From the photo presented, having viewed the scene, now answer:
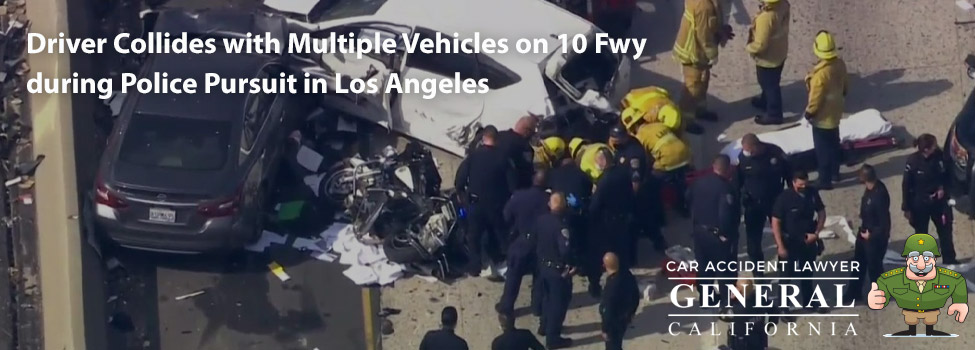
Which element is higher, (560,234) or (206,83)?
(206,83)

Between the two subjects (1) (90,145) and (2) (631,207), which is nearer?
(2) (631,207)

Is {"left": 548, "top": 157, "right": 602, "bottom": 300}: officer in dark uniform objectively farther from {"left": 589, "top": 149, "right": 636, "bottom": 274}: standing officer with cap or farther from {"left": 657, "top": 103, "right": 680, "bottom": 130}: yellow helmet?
{"left": 657, "top": 103, "right": 680, "bottom": 130}: yellow helmet

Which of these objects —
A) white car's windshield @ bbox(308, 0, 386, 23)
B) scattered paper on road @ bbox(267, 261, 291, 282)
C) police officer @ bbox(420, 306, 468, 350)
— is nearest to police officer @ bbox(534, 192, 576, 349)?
police officer @ bbox(420, 306, 468, 350)

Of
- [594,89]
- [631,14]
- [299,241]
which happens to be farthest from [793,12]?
[299,241]

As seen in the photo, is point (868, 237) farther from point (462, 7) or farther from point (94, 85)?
point (94, 85)

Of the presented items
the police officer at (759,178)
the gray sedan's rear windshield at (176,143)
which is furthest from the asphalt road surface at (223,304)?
the police officer at (759,178)

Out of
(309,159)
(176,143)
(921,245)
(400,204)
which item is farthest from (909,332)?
(176,143)
